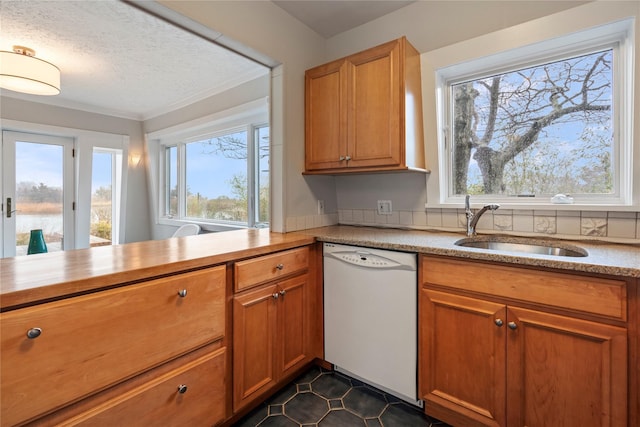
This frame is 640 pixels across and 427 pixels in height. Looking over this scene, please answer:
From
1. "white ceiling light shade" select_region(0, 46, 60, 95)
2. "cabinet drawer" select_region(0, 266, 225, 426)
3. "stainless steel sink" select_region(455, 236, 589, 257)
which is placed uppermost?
"white ceiling light shade" select_region(0, 46, 60, 95)

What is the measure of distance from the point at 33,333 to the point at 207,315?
553 millimetres

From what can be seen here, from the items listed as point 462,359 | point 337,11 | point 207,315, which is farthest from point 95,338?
point 337,11

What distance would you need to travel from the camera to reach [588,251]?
1.30 m

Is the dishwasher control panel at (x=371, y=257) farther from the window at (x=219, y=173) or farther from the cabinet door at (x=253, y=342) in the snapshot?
the window at (x=219, y=173)

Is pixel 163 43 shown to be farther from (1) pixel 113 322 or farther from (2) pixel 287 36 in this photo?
(1) pixel 113 322

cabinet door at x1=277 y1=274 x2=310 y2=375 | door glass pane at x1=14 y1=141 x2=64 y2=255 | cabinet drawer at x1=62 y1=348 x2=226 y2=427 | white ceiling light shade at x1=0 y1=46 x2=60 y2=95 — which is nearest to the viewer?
cabinet drawer at x1=62 y1=348 x2=226 y2=427

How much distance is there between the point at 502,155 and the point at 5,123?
15.9 feet

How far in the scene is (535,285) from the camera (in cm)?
118

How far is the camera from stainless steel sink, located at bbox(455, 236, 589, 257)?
1.48 m

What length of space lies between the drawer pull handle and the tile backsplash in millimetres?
1397

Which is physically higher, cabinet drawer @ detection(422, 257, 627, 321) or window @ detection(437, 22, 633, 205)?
window @ detection(437, 22, 633, 205)

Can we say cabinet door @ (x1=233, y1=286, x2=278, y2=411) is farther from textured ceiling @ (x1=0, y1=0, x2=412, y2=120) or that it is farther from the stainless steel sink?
textured ceiling @ (x1=0, y1=0, x2=412, y2=120)

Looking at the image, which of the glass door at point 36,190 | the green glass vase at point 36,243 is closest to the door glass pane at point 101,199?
the glass door at point 36,190

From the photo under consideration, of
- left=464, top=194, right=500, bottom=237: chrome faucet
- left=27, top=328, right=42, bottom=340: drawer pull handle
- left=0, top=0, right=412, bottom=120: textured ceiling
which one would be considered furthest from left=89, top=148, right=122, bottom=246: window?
left=464, top=194, right=500, bottom=237: chrome faucet
